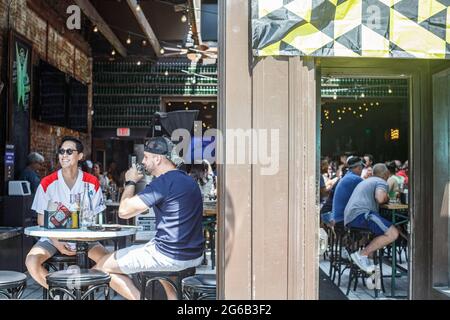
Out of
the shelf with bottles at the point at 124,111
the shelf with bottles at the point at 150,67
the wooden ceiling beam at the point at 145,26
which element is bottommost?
the shelf with bottles at the point at 124,111

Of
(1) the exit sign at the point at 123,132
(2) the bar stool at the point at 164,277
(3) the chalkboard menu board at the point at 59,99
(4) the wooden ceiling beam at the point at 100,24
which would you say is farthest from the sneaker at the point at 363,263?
(1) the exit sign at the point at 123,132

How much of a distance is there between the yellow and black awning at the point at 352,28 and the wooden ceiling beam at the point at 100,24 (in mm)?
6850

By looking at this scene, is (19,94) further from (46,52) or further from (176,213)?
(176,213)

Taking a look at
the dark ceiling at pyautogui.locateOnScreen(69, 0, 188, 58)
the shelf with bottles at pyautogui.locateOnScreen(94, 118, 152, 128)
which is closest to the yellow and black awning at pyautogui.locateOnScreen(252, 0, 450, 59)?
the dark ceiling at pyautogui.locateOnScreen(69, 0, 188, 58)

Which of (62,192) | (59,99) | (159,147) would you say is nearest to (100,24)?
(59,99)

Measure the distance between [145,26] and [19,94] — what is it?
2970 mm

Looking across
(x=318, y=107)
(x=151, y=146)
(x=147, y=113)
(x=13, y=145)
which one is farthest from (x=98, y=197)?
(x=147, y=113)

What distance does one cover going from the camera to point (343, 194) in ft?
22.1

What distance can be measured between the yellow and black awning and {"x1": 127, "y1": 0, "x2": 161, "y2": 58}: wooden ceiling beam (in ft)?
19.7

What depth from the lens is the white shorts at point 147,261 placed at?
4207 millimetres

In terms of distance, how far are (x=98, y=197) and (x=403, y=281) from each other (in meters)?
4.14

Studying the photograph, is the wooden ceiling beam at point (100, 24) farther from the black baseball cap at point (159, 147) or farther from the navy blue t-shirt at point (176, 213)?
the navy blue t-shirt at point (176, 213)

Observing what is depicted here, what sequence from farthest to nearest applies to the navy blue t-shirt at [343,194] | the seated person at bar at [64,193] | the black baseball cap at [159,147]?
1. the navy blue t-shirt at [343,194]
2. the seated person at bar at [64,193]
3. the black baseball cap at [159,147]
